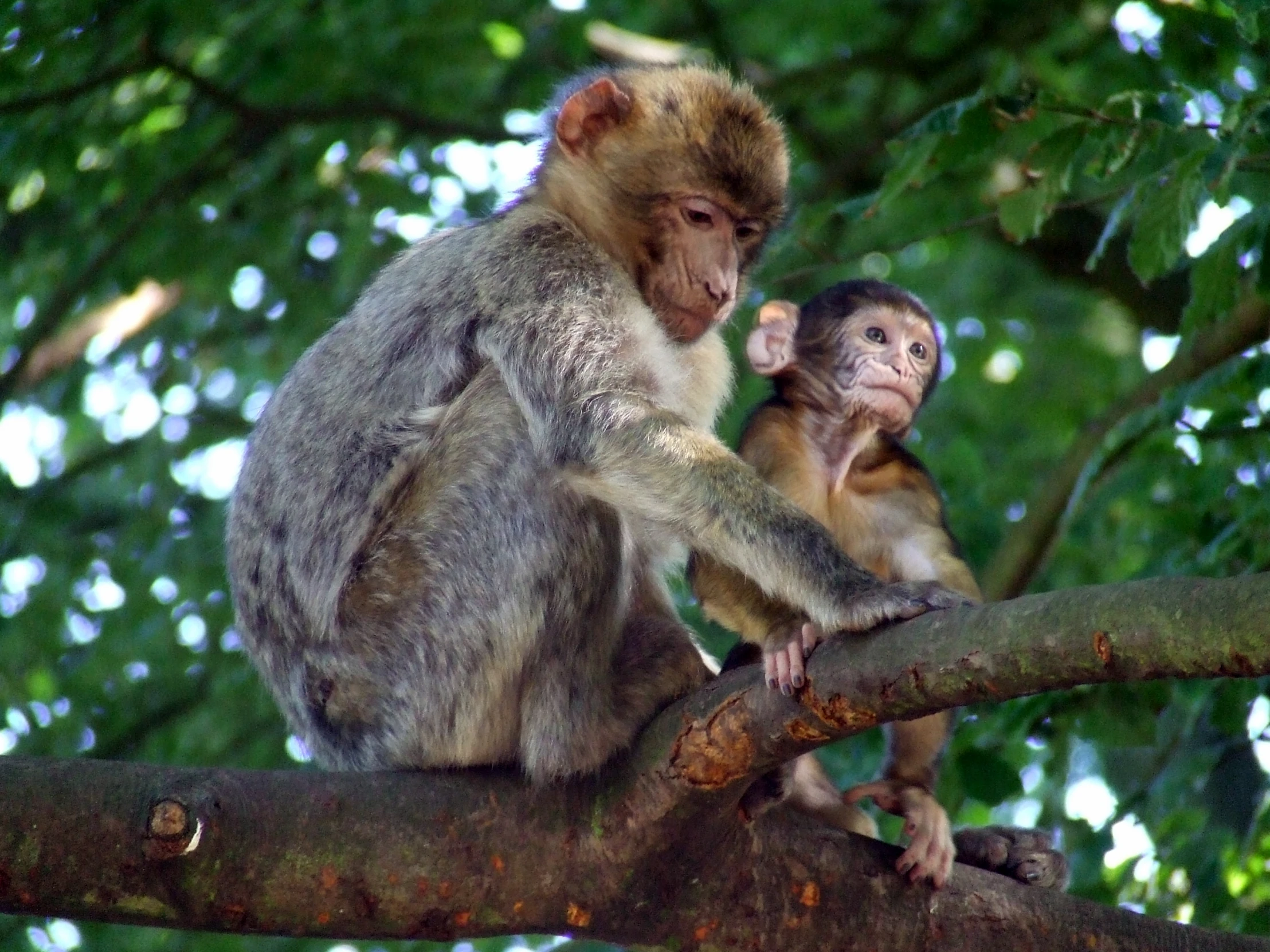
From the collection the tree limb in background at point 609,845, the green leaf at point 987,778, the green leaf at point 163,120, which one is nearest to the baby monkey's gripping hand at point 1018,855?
the tree limb in background at point 609,845

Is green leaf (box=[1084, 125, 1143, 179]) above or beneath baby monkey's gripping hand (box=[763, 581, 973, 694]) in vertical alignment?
above

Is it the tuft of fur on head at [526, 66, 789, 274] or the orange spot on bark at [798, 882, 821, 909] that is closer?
the orange spot on bark at [798, 882, 821, 909]

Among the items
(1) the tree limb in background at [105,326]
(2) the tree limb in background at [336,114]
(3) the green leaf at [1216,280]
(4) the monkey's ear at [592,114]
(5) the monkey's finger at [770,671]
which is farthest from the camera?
(1) the tree limb in background at [105,326]

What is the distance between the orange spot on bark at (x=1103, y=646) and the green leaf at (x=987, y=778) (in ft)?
7.96

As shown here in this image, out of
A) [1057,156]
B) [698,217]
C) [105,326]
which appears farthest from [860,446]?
[105,326]

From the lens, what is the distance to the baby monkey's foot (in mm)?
3771

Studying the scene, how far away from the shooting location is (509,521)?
449 cm

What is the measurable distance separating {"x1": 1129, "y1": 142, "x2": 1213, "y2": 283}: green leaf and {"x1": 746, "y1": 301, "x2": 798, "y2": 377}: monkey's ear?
4.24 feet

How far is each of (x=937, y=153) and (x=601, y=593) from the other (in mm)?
1813

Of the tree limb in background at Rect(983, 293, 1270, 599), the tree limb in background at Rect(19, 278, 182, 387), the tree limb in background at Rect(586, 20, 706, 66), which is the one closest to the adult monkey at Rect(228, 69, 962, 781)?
the tree limb in background at Rect(983, 293, 1270, 599)

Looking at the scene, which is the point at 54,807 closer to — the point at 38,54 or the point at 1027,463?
the point at 38,54

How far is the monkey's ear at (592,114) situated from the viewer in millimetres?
5438

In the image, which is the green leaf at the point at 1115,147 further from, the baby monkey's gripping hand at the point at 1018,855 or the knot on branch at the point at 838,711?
the baby monkey's gripping hand at the point at 1018,855

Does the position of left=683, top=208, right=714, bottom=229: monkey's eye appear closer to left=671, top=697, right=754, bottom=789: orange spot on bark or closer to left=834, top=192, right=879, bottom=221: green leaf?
left=834, top=192, right=879, bottom=221: green leaf
